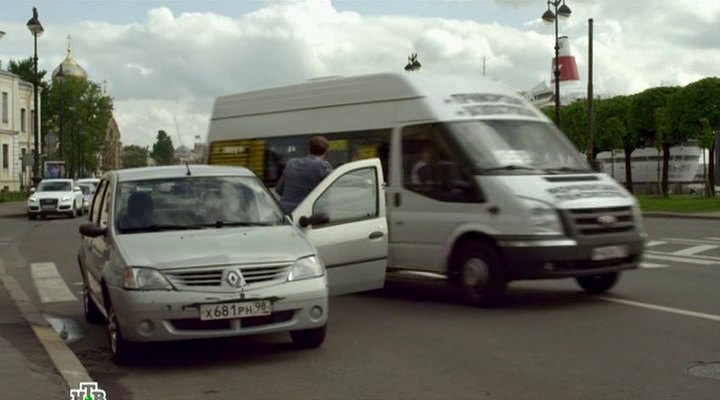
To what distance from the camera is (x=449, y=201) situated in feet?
35.9

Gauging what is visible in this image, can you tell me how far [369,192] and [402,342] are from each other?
200 centimetres

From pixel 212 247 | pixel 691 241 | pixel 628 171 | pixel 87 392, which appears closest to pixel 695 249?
pixel 691 241

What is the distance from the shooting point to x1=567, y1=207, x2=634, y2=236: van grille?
10086mm

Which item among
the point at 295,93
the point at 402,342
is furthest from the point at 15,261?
the point at 402,342

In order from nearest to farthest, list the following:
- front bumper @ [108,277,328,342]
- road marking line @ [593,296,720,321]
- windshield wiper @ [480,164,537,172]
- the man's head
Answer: front bumper @ [108,277,328,342]
road marking line @ [593,296,720,321]
windshield wiper @ [480,164,537,172]
the man's head

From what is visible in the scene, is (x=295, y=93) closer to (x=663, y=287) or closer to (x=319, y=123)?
(x=319, y=123)

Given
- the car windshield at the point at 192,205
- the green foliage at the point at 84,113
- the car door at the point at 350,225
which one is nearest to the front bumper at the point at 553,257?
the car door at the point at 350,225

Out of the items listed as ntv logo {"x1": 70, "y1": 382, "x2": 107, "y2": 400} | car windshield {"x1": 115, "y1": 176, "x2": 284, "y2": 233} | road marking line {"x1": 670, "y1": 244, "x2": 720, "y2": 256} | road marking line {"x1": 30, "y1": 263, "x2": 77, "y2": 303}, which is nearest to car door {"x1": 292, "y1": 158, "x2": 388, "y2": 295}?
car windshield {"x1": 115, "y1": 176, "x2": 284, "y2": 233}

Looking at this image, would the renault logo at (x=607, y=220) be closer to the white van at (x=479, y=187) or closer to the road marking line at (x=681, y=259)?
the white van at (x=479, y=187)

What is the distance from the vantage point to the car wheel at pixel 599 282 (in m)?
11.4

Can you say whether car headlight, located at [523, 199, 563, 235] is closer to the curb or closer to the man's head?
the man's head

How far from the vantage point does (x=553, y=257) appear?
1001cm

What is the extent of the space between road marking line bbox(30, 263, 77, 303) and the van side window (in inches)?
185

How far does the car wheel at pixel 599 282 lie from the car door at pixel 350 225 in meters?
2.96
